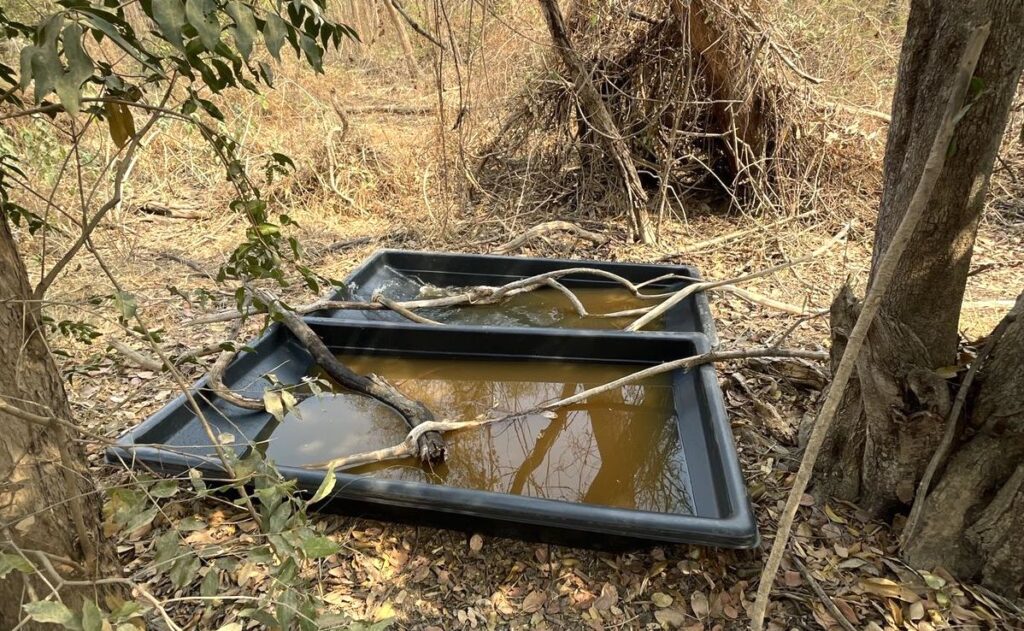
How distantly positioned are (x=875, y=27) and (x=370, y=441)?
16.0ft

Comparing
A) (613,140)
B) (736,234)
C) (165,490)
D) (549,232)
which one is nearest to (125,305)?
(165,490)

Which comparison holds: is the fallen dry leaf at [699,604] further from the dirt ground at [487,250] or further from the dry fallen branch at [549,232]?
the dry fallen branch at [549,232]

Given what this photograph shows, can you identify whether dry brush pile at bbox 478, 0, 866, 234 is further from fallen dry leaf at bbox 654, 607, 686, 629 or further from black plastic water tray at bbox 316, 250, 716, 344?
fallen dry leaf at bbox 654, 607, 686, 629

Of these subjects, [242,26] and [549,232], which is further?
[549,232]

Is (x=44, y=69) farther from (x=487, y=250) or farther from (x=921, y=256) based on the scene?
(x=487, y=250)

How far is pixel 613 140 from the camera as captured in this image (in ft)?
12.5

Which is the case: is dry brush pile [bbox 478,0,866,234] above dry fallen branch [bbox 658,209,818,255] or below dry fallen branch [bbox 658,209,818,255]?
above

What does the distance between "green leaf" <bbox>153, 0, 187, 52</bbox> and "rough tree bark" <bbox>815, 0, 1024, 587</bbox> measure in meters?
1.33

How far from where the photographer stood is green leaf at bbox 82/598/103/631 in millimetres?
619

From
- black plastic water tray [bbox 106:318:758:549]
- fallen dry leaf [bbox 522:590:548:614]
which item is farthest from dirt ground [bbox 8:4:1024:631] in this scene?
black plastic water tray [bbox 106:318:758:549]

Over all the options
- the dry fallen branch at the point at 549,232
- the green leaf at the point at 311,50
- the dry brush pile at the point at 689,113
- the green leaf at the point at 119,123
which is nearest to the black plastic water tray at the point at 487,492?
the green leaf at the point at 119,123

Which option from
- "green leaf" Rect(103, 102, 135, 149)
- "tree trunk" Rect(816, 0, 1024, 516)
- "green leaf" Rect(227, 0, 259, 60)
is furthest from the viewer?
"tree trunk" Rect(816, 0, 1024, 516)

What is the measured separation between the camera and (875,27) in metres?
4.49

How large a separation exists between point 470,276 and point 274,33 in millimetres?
2590
